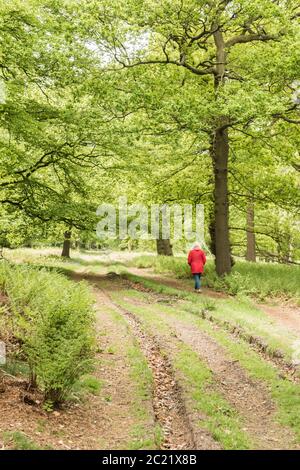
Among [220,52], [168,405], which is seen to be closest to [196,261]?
[220,52]

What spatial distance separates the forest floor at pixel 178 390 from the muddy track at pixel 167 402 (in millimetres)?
19

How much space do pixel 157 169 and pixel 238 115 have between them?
27.0 feet

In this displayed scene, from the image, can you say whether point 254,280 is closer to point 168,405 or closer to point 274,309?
point 274,309

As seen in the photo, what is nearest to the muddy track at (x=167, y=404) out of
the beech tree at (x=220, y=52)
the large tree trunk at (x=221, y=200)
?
the beech tree at (x=220, y=52)

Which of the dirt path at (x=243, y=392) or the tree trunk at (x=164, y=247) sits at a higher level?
the tree trunk at (x=164, y=247)

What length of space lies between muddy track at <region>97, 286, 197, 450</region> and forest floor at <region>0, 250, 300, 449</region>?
2 centimetres

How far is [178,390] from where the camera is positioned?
8.29 meters

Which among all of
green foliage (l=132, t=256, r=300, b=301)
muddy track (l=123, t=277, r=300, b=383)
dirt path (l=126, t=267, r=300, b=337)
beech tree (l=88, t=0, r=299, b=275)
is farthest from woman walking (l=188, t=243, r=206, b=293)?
beech tree (l=88, t=0, r=299, b=275)

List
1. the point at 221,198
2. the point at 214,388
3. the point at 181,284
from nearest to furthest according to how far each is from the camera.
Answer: the point at 214,388 < the point at 221,198 < the point at 181,284

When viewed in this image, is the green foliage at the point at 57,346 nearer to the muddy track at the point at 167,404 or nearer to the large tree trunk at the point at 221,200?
the muddy track at the point at 167,404

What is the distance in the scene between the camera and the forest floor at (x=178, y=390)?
6.41 meters

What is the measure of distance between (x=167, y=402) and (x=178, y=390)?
377 mm

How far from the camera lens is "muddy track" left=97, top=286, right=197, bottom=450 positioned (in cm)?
657

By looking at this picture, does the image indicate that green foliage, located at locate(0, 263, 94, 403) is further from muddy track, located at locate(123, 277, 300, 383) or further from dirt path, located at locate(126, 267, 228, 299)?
dirt path, located at locate(126, 267, 228, 299)
